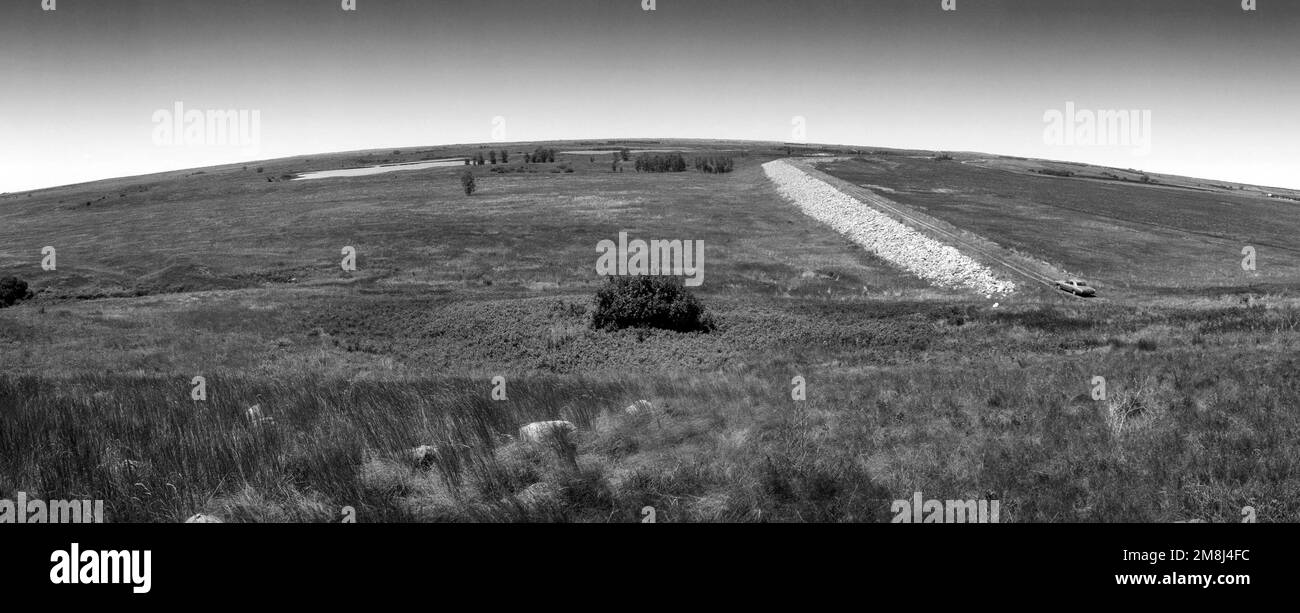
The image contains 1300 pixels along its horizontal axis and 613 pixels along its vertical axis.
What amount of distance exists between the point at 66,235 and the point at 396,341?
78.1 m

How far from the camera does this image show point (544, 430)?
6.48 metres

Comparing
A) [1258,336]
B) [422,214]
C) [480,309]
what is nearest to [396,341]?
[480,309]

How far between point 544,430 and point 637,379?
12.8 ft

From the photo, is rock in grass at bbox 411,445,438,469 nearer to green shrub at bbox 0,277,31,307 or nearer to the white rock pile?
the white rock pile

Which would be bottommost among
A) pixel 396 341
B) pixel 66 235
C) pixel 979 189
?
pixel 396 341

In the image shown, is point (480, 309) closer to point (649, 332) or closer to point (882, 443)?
point (649, 332)

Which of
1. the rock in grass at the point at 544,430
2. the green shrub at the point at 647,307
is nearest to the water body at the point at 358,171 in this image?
the green shrub at the point at 647,307

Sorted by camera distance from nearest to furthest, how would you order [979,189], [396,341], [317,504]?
[317,504]
[396,341]
[979,189]

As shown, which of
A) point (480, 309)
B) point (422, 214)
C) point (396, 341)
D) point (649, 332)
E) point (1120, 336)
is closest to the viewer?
point (1120, 336)

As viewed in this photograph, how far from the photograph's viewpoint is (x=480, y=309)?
93.7 ft

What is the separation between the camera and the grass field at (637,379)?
17.1 feet
